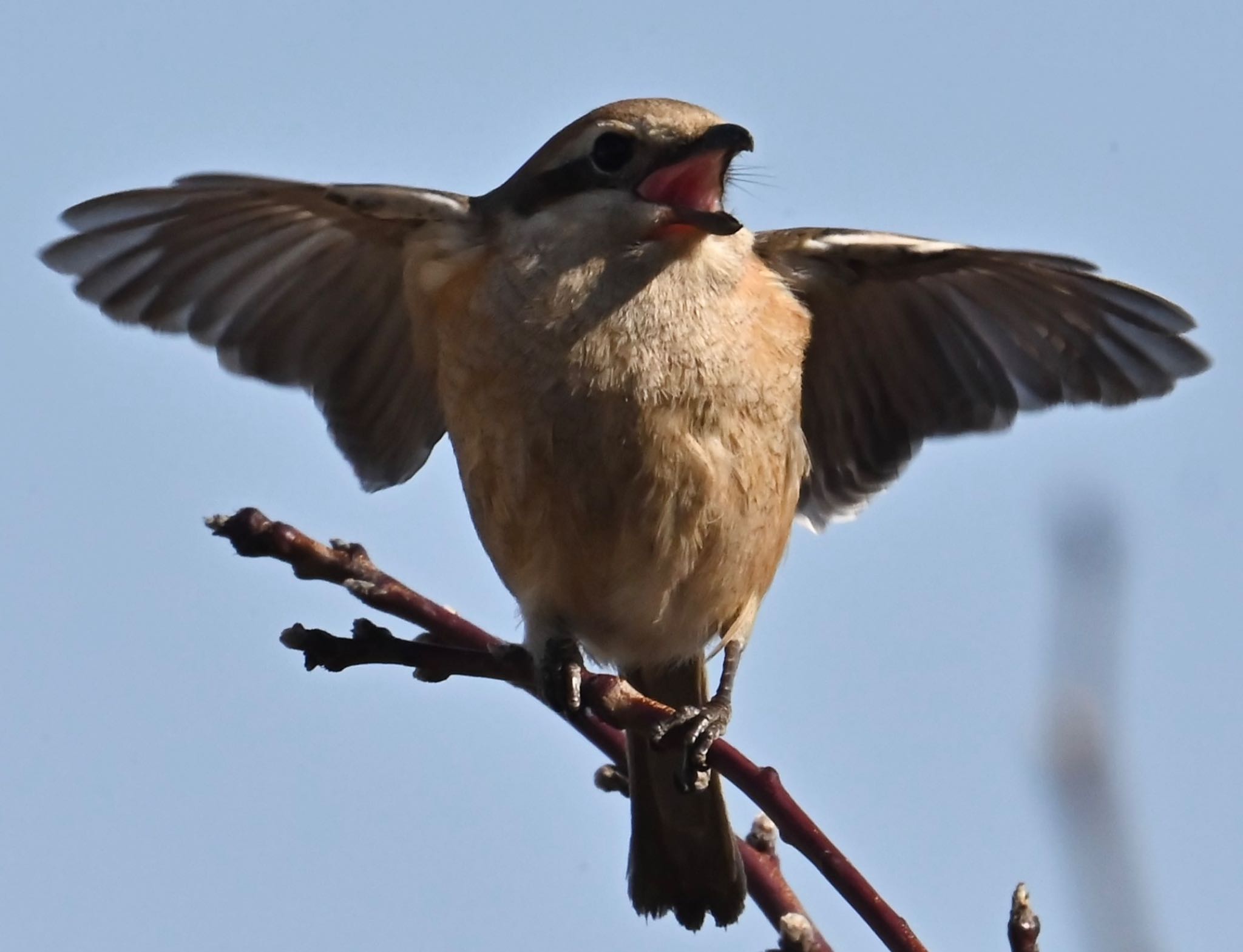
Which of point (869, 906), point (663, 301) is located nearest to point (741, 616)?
point (663, 301)

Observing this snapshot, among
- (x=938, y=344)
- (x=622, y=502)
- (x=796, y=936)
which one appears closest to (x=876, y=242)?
(x=938, y=344)

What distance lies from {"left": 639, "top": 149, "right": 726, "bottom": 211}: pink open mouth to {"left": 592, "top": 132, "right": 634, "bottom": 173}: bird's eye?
0.09 m

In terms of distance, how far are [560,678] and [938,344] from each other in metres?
2.03

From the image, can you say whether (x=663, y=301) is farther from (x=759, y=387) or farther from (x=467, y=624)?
(x=467, y=624)

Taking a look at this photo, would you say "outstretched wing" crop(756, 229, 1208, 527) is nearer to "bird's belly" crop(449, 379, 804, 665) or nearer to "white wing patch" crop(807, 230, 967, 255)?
"white wing patch" crop(807, 230, 967, 255)

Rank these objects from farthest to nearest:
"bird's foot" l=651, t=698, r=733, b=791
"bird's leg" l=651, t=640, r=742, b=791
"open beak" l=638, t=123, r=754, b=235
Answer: "open beak" l=638, t=123, r=754, b=235 → "bird's foot" l=651, t=698, r=733, b=791 → "bird's leg" l=651, t=640, r=742, b=791

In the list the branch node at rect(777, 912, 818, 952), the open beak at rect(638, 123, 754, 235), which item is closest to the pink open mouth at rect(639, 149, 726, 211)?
the open beak at rect(638, 123, 754, 235)

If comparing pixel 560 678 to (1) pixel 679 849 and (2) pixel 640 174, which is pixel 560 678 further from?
(2) pixel 640 174

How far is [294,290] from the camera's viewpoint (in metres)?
5.92

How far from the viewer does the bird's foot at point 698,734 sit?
4.49 meters

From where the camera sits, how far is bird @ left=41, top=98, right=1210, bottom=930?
15.8ft

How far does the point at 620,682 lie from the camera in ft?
13.2

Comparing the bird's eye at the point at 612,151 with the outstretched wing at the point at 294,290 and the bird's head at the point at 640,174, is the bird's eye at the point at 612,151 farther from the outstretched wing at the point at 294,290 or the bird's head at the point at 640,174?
the outstretched wing at the point at 294,290

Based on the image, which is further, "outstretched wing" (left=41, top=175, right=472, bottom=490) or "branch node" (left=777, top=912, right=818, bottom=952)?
"outstretched wing" (left=41, top=175, right=472, bottom=490)
